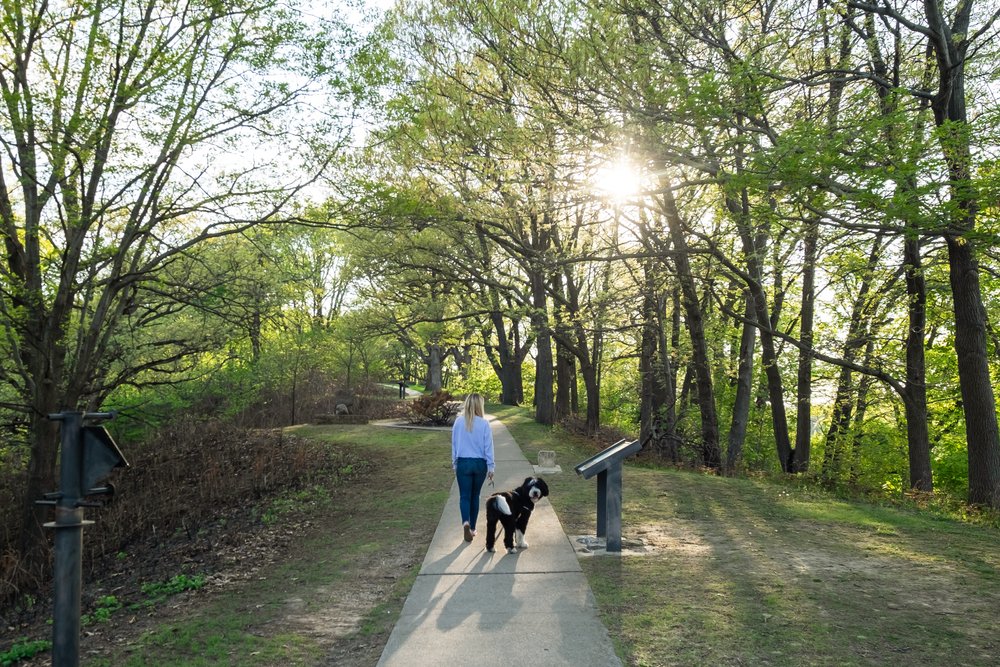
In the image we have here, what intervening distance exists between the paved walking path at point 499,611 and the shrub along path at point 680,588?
0.19 metres

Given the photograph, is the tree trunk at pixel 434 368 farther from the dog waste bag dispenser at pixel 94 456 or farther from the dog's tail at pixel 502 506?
the dog waste bag dispenser at pixel 94 456

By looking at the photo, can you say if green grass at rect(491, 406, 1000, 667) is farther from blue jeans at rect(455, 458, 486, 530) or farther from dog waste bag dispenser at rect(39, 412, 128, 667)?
dog waste bag dispenser at rect(39, 412, 128, 667)

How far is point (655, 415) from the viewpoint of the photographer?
22.4 m

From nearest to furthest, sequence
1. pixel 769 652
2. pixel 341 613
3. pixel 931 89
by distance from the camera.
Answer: pixel 769 652 < pixel 341 613 < pixel 931 89

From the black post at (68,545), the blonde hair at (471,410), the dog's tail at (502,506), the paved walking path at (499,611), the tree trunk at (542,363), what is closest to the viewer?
the black post at (68,545)

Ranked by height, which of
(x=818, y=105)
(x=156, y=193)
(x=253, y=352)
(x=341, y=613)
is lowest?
(x=341, y=613)

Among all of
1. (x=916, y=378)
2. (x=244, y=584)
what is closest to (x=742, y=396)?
(x=916, y=378)

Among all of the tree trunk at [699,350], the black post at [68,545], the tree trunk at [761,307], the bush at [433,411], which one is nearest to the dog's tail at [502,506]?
the black post at [68,545]

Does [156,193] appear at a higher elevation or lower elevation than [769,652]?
higher

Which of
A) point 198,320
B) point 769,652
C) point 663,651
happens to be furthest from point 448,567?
point 198,320

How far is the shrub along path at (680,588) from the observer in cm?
529

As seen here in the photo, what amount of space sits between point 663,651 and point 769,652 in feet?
2.36

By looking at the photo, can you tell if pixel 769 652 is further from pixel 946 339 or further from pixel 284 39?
pixel 946 339

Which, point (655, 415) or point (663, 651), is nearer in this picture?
point (663, 651)
